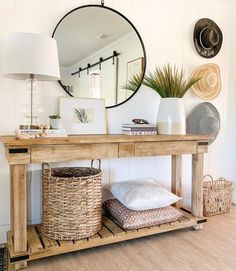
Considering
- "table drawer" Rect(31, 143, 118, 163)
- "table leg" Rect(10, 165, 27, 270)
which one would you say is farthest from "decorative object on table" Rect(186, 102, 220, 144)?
"table leg" Rect(10, 165, 27, 270)

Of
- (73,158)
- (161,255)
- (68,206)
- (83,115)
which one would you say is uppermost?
(83,115)

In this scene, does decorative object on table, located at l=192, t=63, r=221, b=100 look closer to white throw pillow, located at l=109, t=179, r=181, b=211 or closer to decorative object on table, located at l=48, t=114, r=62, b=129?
white throw pillow, located at l=109, t=179, r=181, b=211

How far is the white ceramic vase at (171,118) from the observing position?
2197 mm

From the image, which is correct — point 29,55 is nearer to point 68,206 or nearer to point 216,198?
point 68,206

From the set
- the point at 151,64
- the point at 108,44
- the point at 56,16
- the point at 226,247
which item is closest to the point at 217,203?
the point at 226,247

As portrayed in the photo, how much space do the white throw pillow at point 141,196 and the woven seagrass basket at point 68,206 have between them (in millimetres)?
282

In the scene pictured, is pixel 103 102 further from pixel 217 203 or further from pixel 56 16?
pixel 217 203

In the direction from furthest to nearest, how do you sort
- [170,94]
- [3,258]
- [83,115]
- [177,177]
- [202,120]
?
[202,120], [177,177], [170,94], [83,115], [3,258]

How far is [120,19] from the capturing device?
223 centimetres

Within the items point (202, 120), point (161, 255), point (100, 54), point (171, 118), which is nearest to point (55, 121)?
point (100, 54)

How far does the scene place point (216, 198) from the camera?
2.54 metres

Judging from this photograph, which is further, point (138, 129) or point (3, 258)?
point (138, 129)

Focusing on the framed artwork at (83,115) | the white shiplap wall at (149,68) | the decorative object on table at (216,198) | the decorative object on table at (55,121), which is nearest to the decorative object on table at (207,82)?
the white shiplap wall at (149,68)

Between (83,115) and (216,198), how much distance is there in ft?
4.71
